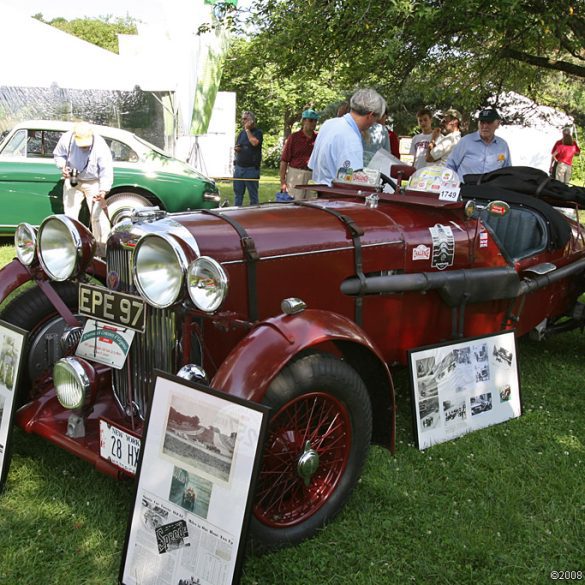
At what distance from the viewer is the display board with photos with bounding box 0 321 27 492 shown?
8.75ft

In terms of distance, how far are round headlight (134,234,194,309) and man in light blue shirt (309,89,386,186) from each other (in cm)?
181

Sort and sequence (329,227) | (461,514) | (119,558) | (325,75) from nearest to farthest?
(119,558), (461,514), (329,227), (325,75)

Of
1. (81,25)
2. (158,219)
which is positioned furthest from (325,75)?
(81,25)

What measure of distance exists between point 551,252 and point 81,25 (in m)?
57.9

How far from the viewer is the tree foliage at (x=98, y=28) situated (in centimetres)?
5150

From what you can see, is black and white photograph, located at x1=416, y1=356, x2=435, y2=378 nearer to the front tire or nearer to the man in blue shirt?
the front tire

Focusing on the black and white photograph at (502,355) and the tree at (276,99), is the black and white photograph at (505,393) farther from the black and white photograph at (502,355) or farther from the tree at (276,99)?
the tree at (276,99)

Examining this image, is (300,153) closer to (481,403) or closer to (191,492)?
(481,403)

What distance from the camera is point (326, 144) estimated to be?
432 cm

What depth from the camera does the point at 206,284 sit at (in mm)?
2330

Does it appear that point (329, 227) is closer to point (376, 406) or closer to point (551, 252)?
point (376, 406)

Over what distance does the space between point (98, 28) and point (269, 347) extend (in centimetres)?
5909

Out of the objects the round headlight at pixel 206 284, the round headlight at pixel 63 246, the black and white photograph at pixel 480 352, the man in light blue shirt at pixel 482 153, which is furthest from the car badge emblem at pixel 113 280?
the man in light blue shirt at pixel 482 153

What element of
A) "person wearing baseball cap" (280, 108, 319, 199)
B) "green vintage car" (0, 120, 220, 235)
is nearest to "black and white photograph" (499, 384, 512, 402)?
"person wearing baseball cap" (280, 108, 319, 199)
